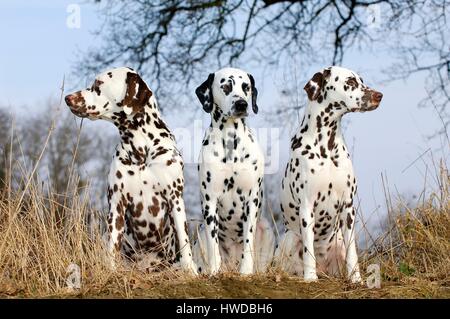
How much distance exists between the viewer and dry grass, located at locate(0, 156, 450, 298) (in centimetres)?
622

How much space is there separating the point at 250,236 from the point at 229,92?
1.18 metres

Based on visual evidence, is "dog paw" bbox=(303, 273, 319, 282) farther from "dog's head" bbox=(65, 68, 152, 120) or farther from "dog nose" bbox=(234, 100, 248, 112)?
"dog's head" bbox=(65, 68, 152, 120)

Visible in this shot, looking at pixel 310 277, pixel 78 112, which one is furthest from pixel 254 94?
pixel 310 277

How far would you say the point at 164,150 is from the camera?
688 cm

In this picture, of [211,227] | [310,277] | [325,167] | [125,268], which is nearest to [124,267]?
[125,268]

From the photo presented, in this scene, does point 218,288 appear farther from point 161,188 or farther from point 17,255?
point 17,255

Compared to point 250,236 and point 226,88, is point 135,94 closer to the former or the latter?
point 226,88

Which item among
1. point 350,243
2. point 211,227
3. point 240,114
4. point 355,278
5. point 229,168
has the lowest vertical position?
point 355,278

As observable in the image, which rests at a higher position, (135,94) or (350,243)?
(135,94)

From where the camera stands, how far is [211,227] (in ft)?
22.6

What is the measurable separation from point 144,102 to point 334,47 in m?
5.78

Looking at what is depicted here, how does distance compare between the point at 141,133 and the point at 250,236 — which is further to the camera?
the point at 141,133

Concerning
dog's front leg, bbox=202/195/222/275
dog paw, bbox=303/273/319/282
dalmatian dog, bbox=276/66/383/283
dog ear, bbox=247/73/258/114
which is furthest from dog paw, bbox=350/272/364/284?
dog ear, bbox=247/73/258/114

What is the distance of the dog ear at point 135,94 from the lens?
22.4 feet
